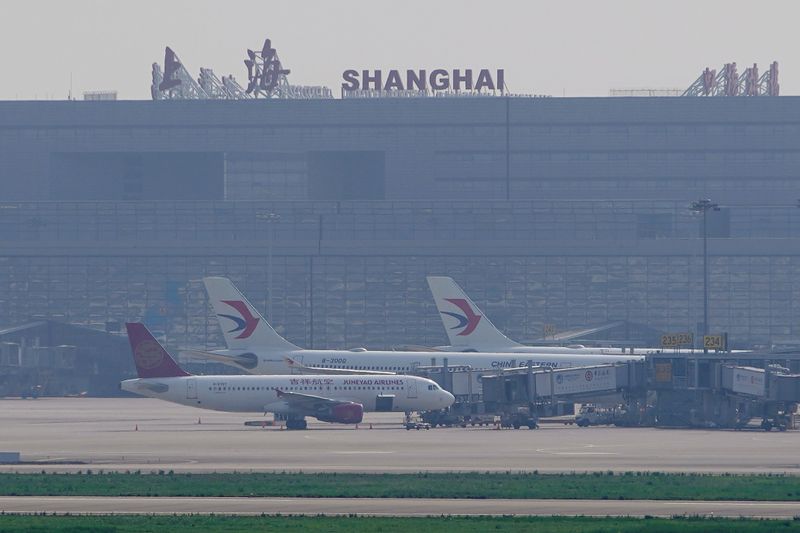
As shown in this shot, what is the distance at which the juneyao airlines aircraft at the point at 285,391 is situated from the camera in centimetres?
9744

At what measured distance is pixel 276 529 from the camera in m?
42.8

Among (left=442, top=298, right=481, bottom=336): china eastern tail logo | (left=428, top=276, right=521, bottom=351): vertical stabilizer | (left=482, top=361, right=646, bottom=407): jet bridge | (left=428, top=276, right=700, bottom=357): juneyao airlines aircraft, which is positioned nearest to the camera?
(left=482, top=361, right=646, bottom=407): jet bridge

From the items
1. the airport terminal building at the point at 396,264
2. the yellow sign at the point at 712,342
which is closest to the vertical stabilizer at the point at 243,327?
the yellow sign at the point at 712,342

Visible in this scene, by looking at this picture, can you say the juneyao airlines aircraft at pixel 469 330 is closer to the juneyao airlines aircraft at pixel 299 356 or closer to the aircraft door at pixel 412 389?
the juneyao airlines aircraft at pixel 299 356

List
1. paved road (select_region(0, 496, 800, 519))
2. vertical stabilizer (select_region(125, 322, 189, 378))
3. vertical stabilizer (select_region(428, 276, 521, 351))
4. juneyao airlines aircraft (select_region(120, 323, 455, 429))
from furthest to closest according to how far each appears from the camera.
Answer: vertical stabilizer (select_region(428, 276, 521, 351)), vertical stabilizer (select_region(125, 322, 189, 378)), juneyao airlines aircraft (select_region(120, 323, 455, 429)), paved road (select_region(0, 496, 800, 519))

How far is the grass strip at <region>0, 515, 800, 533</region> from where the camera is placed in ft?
139

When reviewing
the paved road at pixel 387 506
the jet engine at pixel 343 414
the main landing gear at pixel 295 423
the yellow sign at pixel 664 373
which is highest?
the yellow sign at pixel 664 373

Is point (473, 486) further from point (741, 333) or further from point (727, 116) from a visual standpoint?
point (727, 116)

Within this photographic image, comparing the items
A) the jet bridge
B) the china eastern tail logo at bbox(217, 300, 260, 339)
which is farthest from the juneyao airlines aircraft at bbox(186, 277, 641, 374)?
the jet bridge

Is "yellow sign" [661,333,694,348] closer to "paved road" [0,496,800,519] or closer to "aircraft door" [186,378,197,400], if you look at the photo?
"aircraft door" [186,378,197,400]

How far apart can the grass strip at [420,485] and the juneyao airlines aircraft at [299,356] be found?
5103cm

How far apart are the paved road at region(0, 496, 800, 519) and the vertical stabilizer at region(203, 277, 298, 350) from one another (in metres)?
68.6

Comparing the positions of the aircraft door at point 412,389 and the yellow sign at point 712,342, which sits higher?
the yellow sign at point 712,342

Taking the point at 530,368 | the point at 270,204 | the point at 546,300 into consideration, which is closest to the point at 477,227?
the point at 546,300
